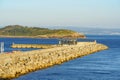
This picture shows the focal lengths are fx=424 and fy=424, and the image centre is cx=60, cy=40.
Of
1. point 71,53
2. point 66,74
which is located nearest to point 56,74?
point 66,74

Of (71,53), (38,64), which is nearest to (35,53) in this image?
(38,64)

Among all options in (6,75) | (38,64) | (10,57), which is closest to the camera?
(6,75)

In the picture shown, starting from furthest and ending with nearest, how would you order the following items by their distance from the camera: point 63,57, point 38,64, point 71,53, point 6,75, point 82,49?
point 82,49 < point 71,53 < point 63,57 < point 38,64 < point 6,75

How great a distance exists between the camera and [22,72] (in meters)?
49.6

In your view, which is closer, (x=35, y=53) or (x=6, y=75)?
(x=6, y=75)

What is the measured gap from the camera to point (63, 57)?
6931 cm

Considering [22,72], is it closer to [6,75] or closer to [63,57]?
[6,75]

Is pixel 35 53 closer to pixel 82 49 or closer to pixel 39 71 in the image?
pixel 39 71

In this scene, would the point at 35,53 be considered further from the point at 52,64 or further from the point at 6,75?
the point at 6,75

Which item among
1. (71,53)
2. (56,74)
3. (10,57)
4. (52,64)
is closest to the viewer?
(10,57)

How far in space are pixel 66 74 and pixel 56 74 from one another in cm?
123

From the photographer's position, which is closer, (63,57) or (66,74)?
(66,74)

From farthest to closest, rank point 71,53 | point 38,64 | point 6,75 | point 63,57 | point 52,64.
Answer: point 71,53 < point 63,57 < point 52,64 < point 38,64 < point 6,75

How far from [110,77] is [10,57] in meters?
11.9
